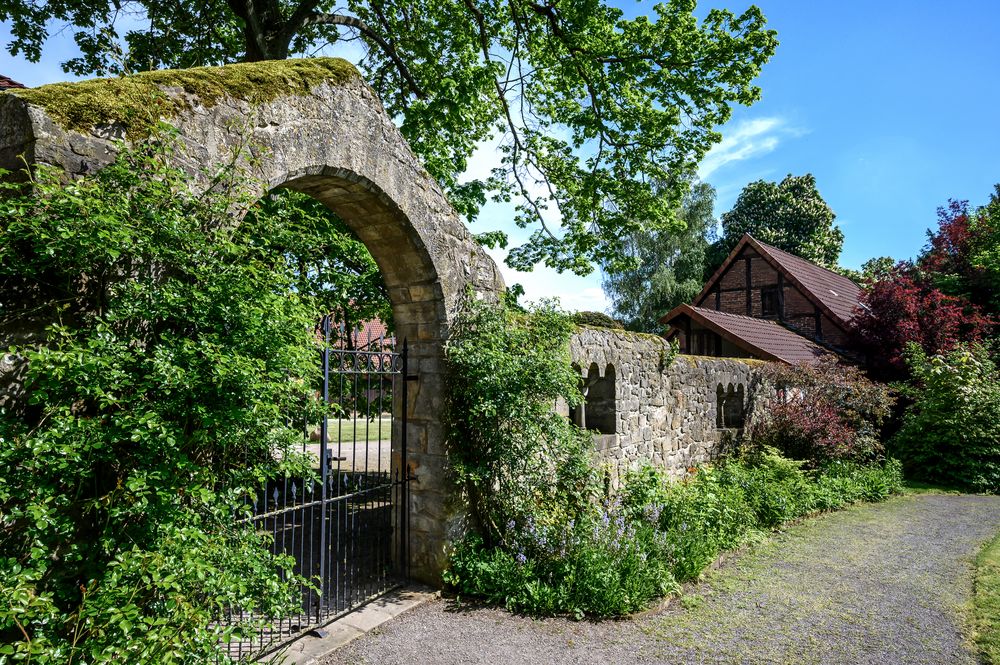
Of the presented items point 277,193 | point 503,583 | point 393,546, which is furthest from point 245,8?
point 503,583

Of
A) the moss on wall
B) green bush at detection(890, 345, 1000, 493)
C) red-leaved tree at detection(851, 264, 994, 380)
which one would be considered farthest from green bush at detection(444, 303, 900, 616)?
red-leaved tree at detection(851, 264, 994, 380)

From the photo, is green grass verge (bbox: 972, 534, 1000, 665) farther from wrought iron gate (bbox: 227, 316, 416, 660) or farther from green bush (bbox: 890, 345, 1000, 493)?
green bush (bbox: 890, 345, 1000, 493)

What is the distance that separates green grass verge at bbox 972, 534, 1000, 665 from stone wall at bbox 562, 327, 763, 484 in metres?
3.60

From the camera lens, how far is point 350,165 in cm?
419

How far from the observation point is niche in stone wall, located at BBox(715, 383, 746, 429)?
1034 centimetres

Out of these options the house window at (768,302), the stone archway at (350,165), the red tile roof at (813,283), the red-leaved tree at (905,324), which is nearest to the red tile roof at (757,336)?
the red-leaved tree at (905,324)

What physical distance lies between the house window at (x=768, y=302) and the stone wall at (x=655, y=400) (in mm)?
8457

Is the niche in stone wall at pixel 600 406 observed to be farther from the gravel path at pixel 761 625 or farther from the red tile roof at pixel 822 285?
the red tile roof at pixel 822 285

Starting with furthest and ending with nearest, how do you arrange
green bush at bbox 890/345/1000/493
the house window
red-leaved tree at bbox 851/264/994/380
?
the house window
red-leaved tree at bbox 851/264/994/380
green bush at bbox 890/345/1000/493

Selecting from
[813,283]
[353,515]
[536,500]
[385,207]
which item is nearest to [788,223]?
[813,283]

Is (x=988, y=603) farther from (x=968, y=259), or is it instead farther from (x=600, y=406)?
(x=968, y=259)

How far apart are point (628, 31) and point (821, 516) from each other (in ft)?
25.6

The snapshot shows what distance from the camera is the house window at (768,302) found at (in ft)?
60.8

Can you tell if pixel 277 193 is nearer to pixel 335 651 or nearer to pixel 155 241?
pixel 155 241
